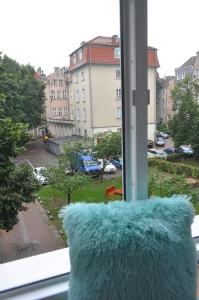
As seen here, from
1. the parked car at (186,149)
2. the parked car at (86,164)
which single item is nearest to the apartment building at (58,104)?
the parked car at (86,164)

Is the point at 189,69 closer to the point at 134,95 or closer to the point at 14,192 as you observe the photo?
the point at 134,95

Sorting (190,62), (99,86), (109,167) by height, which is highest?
(190,62)

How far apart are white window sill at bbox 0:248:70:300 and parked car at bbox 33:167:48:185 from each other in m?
0.29

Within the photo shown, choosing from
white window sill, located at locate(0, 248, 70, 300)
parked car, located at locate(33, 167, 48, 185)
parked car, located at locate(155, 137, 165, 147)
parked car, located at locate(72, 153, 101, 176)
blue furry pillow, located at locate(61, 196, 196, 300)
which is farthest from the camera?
parked car, located at locate(155, 137, 165, 147)

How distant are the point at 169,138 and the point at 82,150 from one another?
0.42 m

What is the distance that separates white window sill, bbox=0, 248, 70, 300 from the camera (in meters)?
0.92

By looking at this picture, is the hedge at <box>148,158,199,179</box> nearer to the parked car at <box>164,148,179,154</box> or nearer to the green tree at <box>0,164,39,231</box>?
the parked car at <box>164,148,179,154</box>

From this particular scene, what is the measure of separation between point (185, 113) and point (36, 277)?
0.96 meters

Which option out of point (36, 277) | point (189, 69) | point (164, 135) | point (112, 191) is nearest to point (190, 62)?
point (189, 69)

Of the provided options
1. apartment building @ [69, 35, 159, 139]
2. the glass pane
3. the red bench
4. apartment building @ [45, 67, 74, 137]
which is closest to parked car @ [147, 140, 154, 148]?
apartment building @ [69, 35, 159, 139]

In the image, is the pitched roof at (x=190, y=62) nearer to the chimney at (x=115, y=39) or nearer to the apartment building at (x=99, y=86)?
the apartment building at (x=99, y=86)

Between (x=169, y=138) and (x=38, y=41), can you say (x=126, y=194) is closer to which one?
(x=169, y=138)

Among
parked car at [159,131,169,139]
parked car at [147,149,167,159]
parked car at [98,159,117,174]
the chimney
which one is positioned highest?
the chimney

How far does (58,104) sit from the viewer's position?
1.10 m
